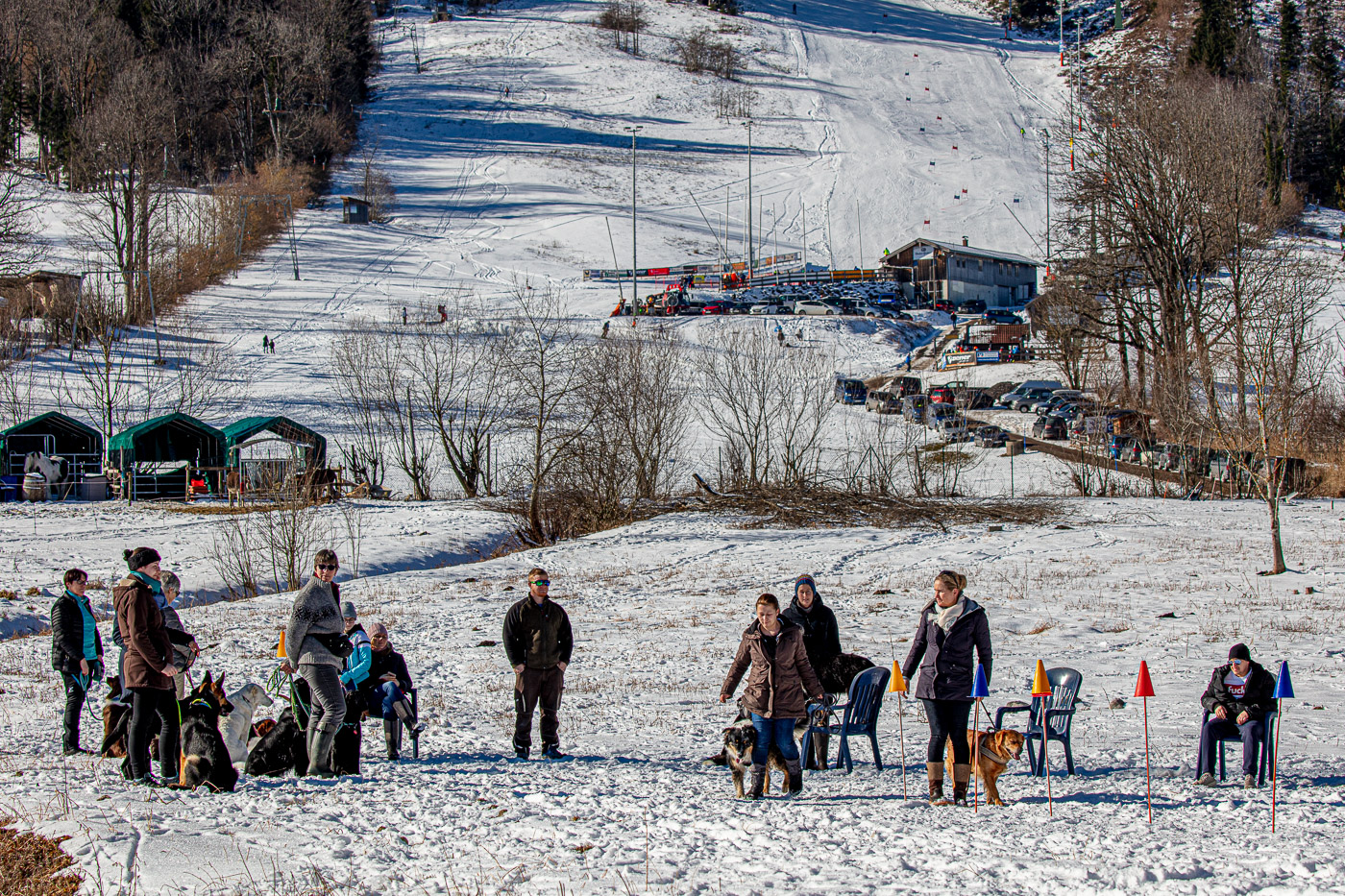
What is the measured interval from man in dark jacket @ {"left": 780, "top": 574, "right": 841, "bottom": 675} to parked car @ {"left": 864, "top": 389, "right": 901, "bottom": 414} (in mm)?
38029

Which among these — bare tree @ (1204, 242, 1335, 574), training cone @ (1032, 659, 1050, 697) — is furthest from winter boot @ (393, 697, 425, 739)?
bare tree @ (1204, 242, 1335, 574)

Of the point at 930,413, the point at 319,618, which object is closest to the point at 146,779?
the point at 319,618

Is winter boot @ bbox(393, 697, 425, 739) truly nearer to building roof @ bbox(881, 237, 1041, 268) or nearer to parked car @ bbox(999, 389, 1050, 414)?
parked car @ bbox(999, 389, 1050, 414)

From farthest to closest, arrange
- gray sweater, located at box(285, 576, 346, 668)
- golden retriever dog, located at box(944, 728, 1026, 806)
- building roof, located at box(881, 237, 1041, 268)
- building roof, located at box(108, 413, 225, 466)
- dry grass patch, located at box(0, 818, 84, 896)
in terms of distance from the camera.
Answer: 1. building roof, located at box(881, 237, 1041, 268)
2. building roof, located at box(108, 413, 225, 466)
3. gray sweater, located at box(285, 576, 346, 668)
4. golden retriever dog, located at box(944, 728, 1026, 806)
5. dry grass patch, located at box(0, 818, 84, 896)

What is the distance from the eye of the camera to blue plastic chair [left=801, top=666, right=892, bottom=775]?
8.64 meters

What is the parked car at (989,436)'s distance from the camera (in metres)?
42.5

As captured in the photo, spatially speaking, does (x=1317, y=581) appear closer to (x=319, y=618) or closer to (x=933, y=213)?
(x=319, y=618)

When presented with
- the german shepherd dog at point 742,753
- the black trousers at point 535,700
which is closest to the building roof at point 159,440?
the black trousers at point 535,700

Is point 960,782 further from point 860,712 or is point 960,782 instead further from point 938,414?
point 938,414

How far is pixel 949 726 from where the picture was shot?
7445 mm

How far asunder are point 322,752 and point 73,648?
2.65 m

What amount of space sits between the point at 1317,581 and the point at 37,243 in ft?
231

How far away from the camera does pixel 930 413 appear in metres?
45.2

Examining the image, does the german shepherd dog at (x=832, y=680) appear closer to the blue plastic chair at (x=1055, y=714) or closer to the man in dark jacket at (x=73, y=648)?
the blue plastic chair at (x=1055, y=714)
